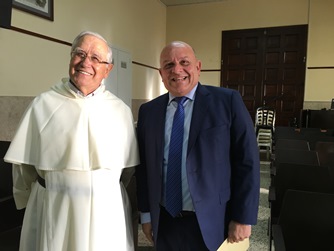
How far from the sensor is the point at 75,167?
1.23 meters

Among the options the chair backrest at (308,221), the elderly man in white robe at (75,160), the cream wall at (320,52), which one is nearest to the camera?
the elderly man in white robe at (75,160)

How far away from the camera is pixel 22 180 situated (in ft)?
4.42

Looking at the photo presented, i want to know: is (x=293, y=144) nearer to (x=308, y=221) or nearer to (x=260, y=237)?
(x=260, y=237)

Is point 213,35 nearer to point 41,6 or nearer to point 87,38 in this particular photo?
point 41,6

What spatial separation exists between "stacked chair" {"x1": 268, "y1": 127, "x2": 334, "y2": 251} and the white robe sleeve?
49.6 inches

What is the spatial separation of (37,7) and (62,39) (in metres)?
0.61

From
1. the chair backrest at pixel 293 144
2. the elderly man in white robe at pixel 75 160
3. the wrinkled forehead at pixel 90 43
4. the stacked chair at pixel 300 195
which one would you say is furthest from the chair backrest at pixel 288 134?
the wrinkled forehead at pixel 90 43

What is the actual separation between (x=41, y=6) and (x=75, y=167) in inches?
132

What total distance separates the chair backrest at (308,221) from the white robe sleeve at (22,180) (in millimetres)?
1441

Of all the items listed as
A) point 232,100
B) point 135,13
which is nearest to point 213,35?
point 135,13

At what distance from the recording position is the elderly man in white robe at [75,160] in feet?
4.04

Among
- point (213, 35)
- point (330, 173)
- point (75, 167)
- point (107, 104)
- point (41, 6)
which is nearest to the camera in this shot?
point (75, 167)

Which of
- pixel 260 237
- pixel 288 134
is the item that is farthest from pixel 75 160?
pixel 288 134

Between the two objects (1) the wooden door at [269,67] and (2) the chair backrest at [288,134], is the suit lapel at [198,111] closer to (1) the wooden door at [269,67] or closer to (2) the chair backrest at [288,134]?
(2) the chair backrest at [288,134]
